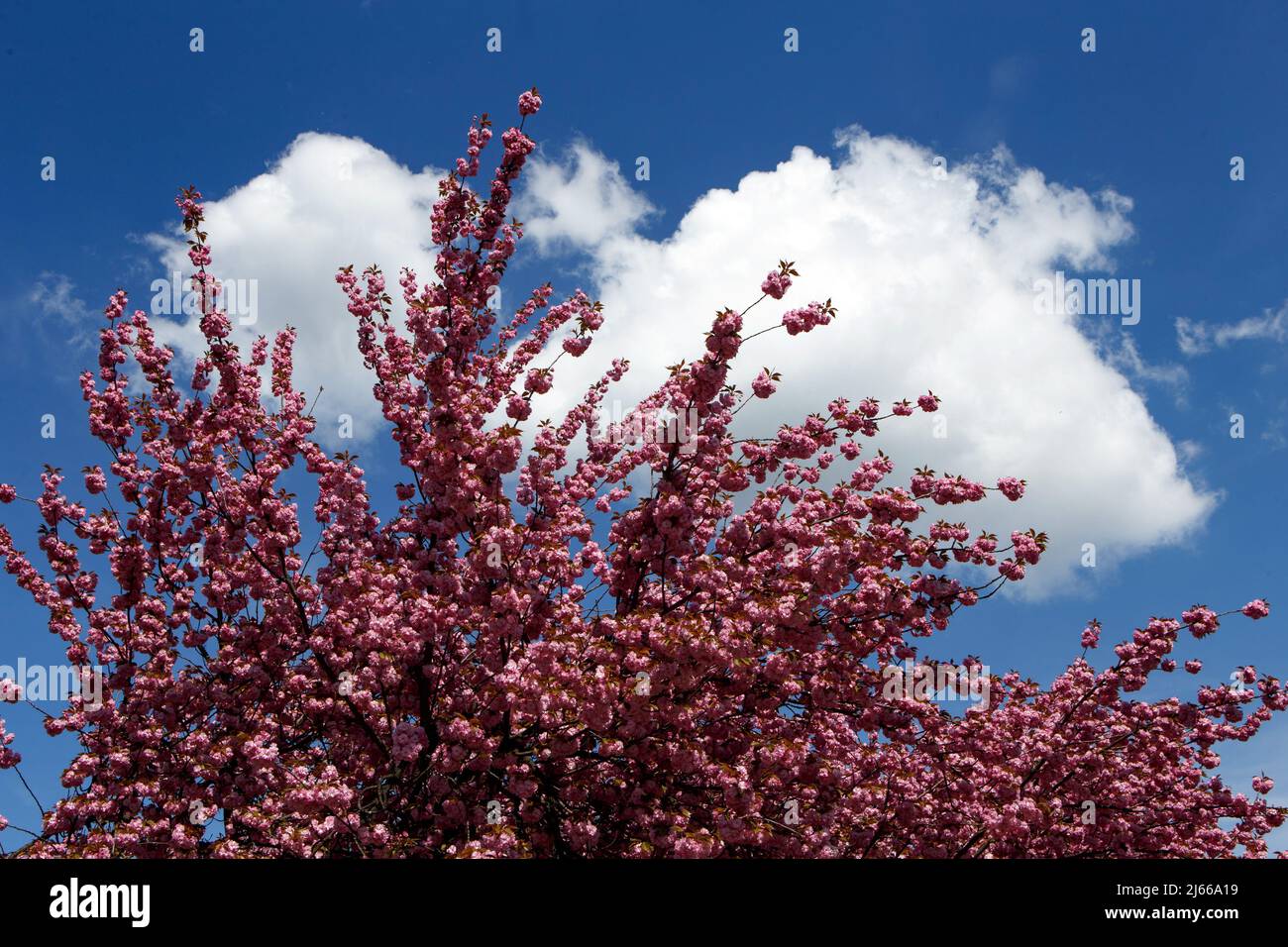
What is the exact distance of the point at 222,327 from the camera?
10.8 metres

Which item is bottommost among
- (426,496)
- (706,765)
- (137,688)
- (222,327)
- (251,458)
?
(706,765)

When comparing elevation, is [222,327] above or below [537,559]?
above

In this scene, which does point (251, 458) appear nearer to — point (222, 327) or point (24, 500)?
point (222, 327)

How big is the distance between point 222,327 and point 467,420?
3887 mm

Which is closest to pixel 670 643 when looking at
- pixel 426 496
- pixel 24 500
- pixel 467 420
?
pixel 467 420

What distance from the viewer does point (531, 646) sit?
27.7ft

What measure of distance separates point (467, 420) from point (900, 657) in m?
5.96

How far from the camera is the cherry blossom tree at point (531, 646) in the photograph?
868cm

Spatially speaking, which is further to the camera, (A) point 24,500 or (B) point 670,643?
(A) point 24,500

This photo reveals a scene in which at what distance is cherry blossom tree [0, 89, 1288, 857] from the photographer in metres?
8.68

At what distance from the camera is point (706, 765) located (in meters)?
9.09
